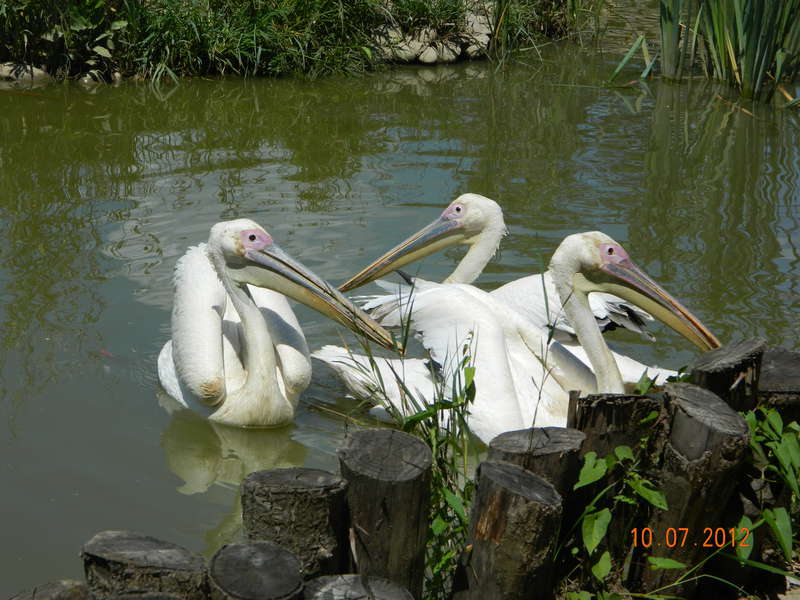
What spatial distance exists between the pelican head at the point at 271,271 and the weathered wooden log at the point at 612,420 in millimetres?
1584

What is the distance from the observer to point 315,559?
2.47 metres

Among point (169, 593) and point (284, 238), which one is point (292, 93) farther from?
point (169, 593)

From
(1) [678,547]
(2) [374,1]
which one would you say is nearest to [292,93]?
(2) [374,1]

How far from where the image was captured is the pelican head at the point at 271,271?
4297 millimetres

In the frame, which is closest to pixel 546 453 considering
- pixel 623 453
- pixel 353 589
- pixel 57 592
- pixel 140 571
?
pixel 623 453

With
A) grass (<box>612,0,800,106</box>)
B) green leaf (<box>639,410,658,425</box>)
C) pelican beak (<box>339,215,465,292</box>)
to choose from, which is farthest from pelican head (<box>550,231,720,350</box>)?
grass (<box>612,0,800,106</box>)

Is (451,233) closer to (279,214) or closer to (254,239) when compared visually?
(254,239)

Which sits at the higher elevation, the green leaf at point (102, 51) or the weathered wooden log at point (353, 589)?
the green leaf at point (102, 51)

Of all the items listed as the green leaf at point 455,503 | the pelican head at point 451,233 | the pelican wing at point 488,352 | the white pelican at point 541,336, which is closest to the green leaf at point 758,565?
the green leaf at point 455,503

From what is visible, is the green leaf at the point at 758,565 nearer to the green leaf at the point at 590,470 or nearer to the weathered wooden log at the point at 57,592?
the green leaf at the point at 590,470

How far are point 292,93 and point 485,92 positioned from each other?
191 cm

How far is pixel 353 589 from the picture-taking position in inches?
90.3

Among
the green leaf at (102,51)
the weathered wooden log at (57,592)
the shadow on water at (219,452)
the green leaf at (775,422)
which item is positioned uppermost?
the green leaf at (102,51)

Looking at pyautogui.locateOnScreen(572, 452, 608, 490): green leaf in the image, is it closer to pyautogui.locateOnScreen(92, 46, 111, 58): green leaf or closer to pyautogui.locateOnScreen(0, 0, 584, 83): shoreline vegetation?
pyautogui.locateOnScreen(0, 0, 584, 83): shoreline vegetation
